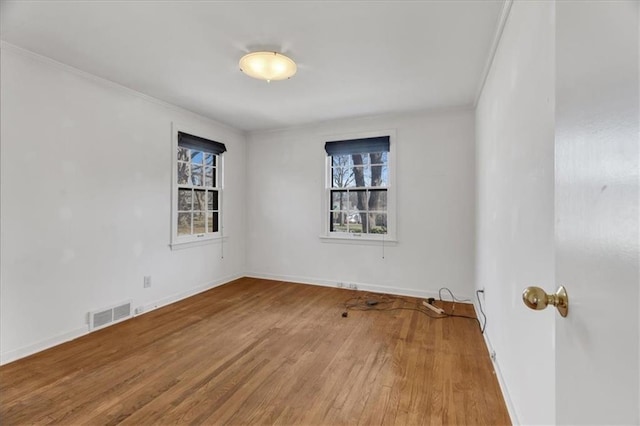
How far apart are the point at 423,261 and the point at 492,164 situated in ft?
6.09

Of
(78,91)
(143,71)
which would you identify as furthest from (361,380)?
(78,91)

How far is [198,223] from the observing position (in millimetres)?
4234

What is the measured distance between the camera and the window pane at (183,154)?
3.95m

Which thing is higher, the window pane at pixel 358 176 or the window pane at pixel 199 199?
the window pane at pixel 358 176

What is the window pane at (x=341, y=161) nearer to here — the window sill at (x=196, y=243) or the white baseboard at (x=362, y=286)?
the white baseboard at (x=362, y=286)

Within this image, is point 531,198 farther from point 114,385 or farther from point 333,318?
point 114,385

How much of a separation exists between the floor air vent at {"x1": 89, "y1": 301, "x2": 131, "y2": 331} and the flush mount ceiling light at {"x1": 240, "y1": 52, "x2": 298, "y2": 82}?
8.79 feet

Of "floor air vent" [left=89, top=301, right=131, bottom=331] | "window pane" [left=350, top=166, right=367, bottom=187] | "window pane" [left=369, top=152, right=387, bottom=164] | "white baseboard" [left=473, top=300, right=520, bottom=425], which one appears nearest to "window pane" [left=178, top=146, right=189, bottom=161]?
"floor air vent" [left=89, top=301, right=131, bottom=331]

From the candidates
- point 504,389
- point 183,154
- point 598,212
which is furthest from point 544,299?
point 183,154

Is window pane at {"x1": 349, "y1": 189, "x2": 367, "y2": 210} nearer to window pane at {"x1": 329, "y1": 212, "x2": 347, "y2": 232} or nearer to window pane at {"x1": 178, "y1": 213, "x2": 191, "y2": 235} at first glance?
window pane at {"x1": 329, "y1": 212, "x2": 347, "y2": 232}

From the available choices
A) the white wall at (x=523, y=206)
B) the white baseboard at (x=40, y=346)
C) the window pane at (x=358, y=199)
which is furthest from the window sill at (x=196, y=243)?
the white wall at (x=523, y=206)

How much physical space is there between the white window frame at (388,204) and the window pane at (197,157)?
1.76 meters

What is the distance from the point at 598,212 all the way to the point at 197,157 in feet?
14.4

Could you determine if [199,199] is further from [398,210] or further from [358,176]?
[398,210]
